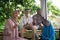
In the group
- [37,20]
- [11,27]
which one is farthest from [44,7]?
[11,27]

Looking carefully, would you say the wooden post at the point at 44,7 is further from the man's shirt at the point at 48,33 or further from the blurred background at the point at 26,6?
the man's shirt at the point at 48,33

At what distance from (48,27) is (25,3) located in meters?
2.04

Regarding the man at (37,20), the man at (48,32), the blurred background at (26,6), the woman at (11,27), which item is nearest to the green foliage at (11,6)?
the blurred background at (26,6)

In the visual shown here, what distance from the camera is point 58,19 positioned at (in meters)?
6.25

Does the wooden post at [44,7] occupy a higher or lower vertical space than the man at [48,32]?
higher

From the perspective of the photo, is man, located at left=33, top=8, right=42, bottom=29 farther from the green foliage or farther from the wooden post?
the green foliage

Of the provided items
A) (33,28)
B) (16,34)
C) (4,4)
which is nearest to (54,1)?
(4,4)

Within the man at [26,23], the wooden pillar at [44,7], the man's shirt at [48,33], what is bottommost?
the man's shirt at [48,33]

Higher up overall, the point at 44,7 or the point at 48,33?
the point at 44,7

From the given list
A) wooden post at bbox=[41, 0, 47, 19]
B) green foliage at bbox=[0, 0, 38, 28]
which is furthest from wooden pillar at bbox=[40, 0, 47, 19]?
green foliage at bbox=[0, 0, 38, 28]

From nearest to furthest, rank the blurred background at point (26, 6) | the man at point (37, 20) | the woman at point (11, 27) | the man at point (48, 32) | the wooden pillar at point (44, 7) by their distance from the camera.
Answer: the woman at point (11, 27), the man at point (48, 32), the man at point (37, 20), the wooden pillar at point (44, 7), the blurred background at point (26, 6)

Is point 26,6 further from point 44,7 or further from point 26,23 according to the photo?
point 26,23

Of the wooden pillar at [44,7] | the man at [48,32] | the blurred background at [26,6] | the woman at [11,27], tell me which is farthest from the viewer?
the blurred background at [26,6]

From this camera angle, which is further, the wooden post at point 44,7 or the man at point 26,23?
the wooden post at point 44,7
